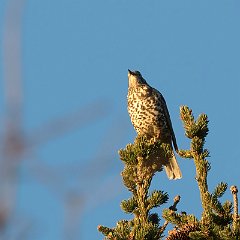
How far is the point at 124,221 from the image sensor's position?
2781mm

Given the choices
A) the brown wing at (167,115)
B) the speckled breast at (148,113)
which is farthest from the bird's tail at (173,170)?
the speckled breast at (148,113)

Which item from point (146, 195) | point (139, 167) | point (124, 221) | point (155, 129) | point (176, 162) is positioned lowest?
point (124, 221)

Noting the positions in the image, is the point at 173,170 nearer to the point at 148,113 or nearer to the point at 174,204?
the point at 148,113

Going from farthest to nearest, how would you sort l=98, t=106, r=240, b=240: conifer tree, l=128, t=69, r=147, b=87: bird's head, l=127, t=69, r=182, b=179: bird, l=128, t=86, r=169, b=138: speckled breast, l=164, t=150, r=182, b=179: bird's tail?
l=128, t=69, r=147, b=87: bird's head, l=128, t=86, r=169, b=138: speckled breast, l=127, t=69, r=182, b=179: bird, l=164, t=150, r=182, b=179: bird's tail, l=98, t=106, r=240, b=240: conifer tree

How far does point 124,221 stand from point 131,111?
13.2ft

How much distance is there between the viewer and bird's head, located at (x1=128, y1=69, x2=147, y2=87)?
7.23 meters

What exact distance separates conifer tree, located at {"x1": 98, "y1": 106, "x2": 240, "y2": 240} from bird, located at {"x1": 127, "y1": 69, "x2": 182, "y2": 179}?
9.13 feet

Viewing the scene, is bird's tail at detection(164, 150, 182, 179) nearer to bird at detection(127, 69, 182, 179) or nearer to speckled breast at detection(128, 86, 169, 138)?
bird at detection(127, 69, 182, 179)

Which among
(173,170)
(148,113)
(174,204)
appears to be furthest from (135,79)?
(174,204)

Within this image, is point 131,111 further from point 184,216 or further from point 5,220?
point 5,220

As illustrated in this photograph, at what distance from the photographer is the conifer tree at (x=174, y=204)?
265 centimetres

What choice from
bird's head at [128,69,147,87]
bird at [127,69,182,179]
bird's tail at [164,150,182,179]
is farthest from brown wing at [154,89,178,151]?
bird's head at [128,69,147,87]

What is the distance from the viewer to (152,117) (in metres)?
6.57

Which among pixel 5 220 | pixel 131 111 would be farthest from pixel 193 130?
pixel 131 111
